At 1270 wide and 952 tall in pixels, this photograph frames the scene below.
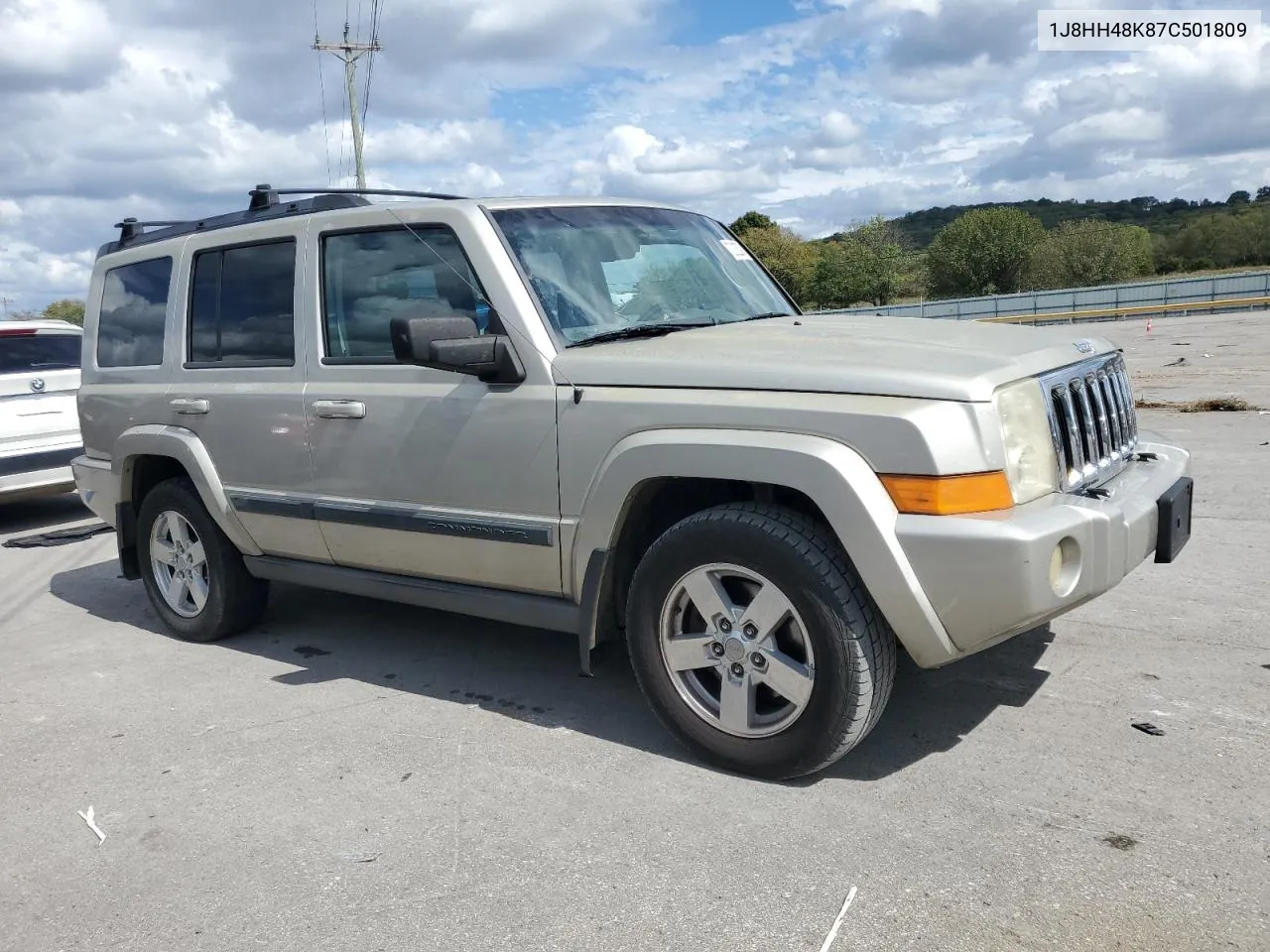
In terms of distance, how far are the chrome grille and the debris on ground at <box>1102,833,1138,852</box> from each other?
3.26 ft

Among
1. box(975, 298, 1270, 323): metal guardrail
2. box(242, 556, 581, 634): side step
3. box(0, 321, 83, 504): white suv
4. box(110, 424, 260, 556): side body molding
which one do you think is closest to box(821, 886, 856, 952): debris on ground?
box(242, 556, 581, 634): side step

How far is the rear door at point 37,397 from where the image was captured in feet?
28.4

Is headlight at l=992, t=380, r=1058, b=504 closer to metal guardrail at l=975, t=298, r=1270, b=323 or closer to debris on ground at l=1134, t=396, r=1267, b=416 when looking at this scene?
debris on ground at l=1134, t=396, r=1267, b=416

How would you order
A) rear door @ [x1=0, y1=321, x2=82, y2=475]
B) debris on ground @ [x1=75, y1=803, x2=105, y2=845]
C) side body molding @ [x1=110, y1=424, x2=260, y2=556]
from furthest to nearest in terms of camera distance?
rear door @ [x1=0, y1=321, x2=82, y2=475] < side body molding @ [x1=110, y1=424, x2=260, y2=556] < debris on ground @ [x1=75, y1=803, x2=105, y2=845]

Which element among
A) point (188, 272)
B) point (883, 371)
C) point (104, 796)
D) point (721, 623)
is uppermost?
point (188, 272)

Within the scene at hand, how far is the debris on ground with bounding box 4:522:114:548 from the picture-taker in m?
8.38

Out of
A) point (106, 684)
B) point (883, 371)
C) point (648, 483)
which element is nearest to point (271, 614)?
point (106, 684)

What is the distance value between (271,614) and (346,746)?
209cm

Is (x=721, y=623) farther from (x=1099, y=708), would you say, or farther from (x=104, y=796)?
(x=104, y=796)

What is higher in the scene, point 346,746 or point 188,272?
point 188,272

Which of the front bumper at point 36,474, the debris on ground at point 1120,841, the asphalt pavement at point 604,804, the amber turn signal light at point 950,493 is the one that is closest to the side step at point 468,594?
the asphalt pavement at point 604,804

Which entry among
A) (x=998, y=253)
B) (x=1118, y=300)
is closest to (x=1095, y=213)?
(x=998, y=253)

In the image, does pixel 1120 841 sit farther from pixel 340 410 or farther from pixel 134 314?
pixel 134 314

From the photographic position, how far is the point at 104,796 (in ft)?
12.3
